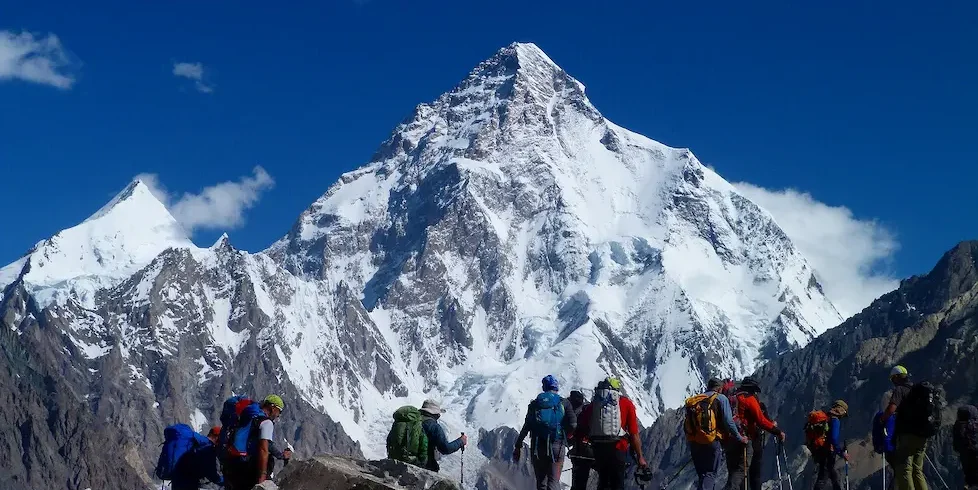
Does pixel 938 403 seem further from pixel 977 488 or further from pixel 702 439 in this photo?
pixel 702 439

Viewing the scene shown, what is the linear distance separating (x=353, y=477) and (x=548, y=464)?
562 centimetres

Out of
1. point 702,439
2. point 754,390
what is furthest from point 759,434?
point 702,439

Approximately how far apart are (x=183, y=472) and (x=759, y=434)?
11.8 m

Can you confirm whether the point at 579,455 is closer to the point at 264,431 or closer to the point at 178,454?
the point at 264,431

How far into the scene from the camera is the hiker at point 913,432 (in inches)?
882

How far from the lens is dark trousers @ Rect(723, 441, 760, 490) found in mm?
24875

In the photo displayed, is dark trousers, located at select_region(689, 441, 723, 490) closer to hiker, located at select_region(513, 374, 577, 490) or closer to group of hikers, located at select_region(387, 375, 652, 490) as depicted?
group of hikers, located at select_region(387, 375, 652, 490)

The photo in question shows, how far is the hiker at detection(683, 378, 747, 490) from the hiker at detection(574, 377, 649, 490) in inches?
39.6

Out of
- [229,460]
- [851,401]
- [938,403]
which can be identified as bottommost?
[229,460]

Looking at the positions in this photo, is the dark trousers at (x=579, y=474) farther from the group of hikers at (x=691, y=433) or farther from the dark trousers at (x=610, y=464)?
the dark trousers at (x=610, y=464)

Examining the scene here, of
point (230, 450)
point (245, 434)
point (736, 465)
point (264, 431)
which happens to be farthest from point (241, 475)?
point (736, 465)

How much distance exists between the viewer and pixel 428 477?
2145cm

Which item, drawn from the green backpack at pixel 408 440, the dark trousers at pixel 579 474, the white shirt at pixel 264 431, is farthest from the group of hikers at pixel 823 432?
the white shirt at pixel 264 431

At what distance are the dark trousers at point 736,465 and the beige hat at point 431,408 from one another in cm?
575
